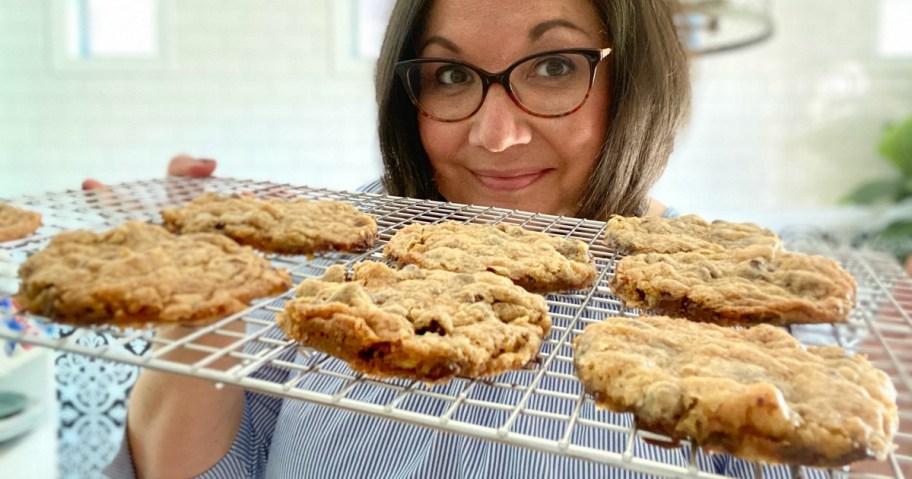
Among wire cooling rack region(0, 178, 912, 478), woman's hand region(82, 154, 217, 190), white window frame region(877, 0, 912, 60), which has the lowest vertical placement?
wire cooling rack region(0, 178, 912, 478)

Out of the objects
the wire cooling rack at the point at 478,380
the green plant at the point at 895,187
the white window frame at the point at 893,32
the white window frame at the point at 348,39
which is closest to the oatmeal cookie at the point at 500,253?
the wire cooling rack at the point at 478,380

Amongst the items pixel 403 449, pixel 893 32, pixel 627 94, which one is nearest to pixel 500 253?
pixel 403 449

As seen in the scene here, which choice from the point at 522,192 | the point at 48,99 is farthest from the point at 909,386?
the point at 48,99

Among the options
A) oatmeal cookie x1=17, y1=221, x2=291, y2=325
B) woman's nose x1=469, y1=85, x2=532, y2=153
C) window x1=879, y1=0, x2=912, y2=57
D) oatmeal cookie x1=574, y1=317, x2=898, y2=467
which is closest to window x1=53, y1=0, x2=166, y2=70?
woman's nose x1=469, y1=85, x2=532, y2=153

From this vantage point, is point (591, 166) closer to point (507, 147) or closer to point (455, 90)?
point (507, 147)

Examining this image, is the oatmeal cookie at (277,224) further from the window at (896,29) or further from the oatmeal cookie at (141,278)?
the window at (896,29)

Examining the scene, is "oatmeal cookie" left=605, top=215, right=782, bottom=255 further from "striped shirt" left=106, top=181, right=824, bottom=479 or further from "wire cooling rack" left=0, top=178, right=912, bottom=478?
"striped shirt" left=106, top=181, right=824, bottom=479

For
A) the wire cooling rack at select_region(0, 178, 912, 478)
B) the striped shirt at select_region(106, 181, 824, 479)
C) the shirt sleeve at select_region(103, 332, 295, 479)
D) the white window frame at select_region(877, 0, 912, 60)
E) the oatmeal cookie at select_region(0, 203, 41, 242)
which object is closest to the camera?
the wire cooling rack at select_region(0, 178, 912, 478)
